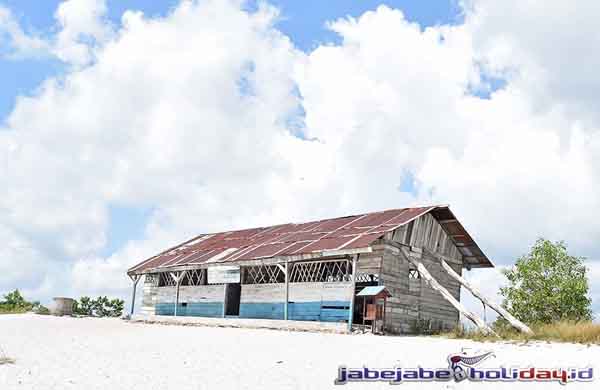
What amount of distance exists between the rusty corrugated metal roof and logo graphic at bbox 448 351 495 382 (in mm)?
8700

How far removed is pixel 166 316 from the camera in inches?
1120

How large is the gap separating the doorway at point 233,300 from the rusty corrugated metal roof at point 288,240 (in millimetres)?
1550

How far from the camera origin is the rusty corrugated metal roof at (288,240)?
72.5ft

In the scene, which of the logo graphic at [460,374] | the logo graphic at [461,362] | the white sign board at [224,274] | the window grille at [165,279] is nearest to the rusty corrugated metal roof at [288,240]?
the white sign board at [224,274]

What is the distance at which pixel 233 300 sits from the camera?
27.3 meters

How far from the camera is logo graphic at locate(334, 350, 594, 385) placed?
10133 mm

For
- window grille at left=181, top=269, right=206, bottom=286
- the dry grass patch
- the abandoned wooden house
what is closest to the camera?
the dry grass patch

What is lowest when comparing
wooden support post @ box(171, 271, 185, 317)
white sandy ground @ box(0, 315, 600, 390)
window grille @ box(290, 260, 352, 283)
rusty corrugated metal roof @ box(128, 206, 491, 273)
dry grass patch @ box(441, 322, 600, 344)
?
white sandy ground @ box(0, 315, 600, 390)

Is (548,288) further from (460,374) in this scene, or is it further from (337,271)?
(460,374)

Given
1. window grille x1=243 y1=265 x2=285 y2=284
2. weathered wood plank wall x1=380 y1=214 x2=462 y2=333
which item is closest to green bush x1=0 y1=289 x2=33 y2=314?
window grille x1=243 y1=265 x2=285 y2=284

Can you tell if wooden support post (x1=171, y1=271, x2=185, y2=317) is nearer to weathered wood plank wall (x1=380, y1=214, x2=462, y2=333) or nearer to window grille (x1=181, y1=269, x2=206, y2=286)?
window grille (x1=181, y1=269, x2=206, y2=286)

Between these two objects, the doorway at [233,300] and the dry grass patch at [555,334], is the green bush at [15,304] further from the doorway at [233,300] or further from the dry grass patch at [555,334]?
the dry grass patch at [555,334]

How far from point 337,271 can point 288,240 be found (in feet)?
11.7

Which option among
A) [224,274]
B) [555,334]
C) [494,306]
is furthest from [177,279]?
[555,334]
